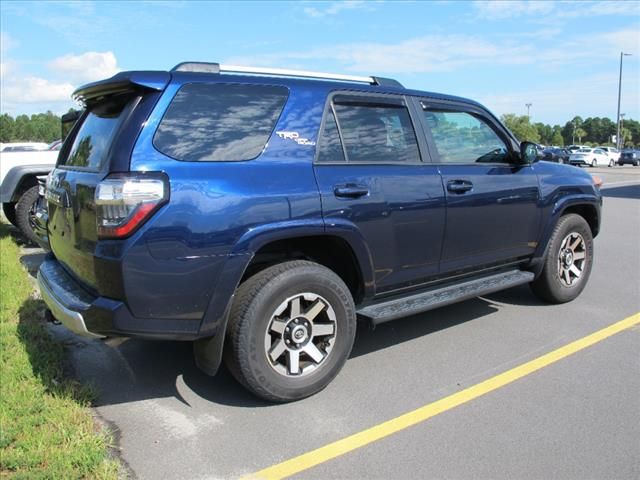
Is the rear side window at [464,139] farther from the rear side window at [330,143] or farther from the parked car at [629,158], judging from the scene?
the parked car at [629,158]

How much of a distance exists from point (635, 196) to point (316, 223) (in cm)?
1711

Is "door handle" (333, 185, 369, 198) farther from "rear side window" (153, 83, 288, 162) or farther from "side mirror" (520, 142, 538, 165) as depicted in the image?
"side mirror" (520, 142, 538, 165)

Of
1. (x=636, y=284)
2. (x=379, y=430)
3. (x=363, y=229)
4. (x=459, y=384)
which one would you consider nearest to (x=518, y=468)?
(x=379, y=430)

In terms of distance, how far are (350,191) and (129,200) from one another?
135cm

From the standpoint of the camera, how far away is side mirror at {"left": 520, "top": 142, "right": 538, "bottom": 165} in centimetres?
472

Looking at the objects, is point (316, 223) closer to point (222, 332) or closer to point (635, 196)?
point (222, 332)

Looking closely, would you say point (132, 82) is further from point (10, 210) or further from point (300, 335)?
point (10, 210)

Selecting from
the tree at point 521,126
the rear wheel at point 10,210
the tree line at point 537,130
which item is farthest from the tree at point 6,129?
the rear wheel at point 10,210

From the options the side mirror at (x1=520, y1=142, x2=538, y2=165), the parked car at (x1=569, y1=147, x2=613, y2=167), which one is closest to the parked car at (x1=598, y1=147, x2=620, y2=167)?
the parked car at (x1=569, y1=147, x2=613, y2=167)

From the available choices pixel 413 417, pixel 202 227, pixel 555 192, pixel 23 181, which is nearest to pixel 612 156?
pixel 555 192

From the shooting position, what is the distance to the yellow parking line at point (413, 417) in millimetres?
2800

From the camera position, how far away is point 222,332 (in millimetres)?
3158

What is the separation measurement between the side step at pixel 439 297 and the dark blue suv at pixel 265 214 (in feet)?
0.06

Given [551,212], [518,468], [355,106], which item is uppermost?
[355,106]
